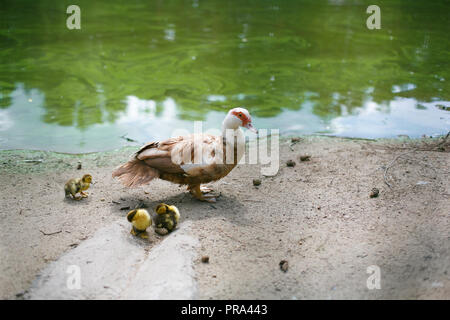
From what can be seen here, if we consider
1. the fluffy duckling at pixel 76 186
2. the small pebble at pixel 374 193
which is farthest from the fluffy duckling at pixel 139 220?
the small pebble at pixel 374 193

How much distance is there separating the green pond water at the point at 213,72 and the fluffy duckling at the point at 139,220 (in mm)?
2599

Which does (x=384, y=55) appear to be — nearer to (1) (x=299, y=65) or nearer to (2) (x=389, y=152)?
(1) (x=299, y=65)

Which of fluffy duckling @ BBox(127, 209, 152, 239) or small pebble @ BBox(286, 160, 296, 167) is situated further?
small pebble @ BBox(286, 160, 296, 167)

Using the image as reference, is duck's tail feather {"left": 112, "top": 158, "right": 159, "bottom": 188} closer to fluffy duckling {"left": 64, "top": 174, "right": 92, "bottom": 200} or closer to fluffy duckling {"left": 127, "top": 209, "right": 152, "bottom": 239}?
fluffy duckling {"left": 64, "top": 174, "right": 92, "bottom": 200}

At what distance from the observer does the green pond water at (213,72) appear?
6723 millimetres

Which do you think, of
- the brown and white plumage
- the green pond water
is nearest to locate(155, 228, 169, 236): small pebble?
the brown and white plumage

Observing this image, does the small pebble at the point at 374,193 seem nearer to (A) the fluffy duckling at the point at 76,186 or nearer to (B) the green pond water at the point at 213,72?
(B) the green pond water at the point at 213,72

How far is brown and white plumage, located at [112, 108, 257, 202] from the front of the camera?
4.41 meters

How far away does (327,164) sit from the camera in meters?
5.36

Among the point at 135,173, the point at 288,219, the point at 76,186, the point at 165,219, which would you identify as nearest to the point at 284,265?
the point at 288,219

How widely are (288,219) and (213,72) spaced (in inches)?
187

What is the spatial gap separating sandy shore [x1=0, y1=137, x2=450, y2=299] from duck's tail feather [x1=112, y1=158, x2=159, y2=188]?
10.5 inches

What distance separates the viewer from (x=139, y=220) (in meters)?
3.78

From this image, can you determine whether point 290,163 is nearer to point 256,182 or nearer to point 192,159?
point 256,182
